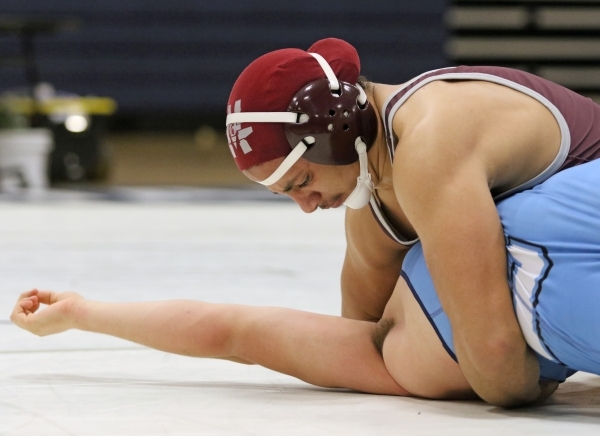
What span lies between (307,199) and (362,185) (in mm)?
104

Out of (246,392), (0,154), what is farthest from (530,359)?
(0,154)

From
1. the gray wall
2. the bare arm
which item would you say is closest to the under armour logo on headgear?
the bare arm

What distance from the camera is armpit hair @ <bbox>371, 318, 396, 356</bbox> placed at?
63.8 inches

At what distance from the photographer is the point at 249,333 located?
1.66m

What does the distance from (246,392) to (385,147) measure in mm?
511

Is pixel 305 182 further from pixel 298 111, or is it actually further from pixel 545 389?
pixel 545 389

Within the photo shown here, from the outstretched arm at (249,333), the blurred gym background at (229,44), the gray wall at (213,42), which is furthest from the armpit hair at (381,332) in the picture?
the gray wall at (213,42)

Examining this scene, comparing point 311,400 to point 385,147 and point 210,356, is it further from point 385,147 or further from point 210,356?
point 385,147

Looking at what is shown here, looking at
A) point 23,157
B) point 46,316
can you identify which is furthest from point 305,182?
point 23,157

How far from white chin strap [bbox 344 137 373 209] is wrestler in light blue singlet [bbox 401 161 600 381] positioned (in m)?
0.28

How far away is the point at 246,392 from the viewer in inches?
63.0

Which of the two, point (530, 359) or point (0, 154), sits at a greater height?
point (530, 359)

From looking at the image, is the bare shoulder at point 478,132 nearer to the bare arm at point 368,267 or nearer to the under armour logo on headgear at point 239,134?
the under armour logo on headgear at point 239,134

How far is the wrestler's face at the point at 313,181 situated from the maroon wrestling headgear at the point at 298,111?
0.7 inches
